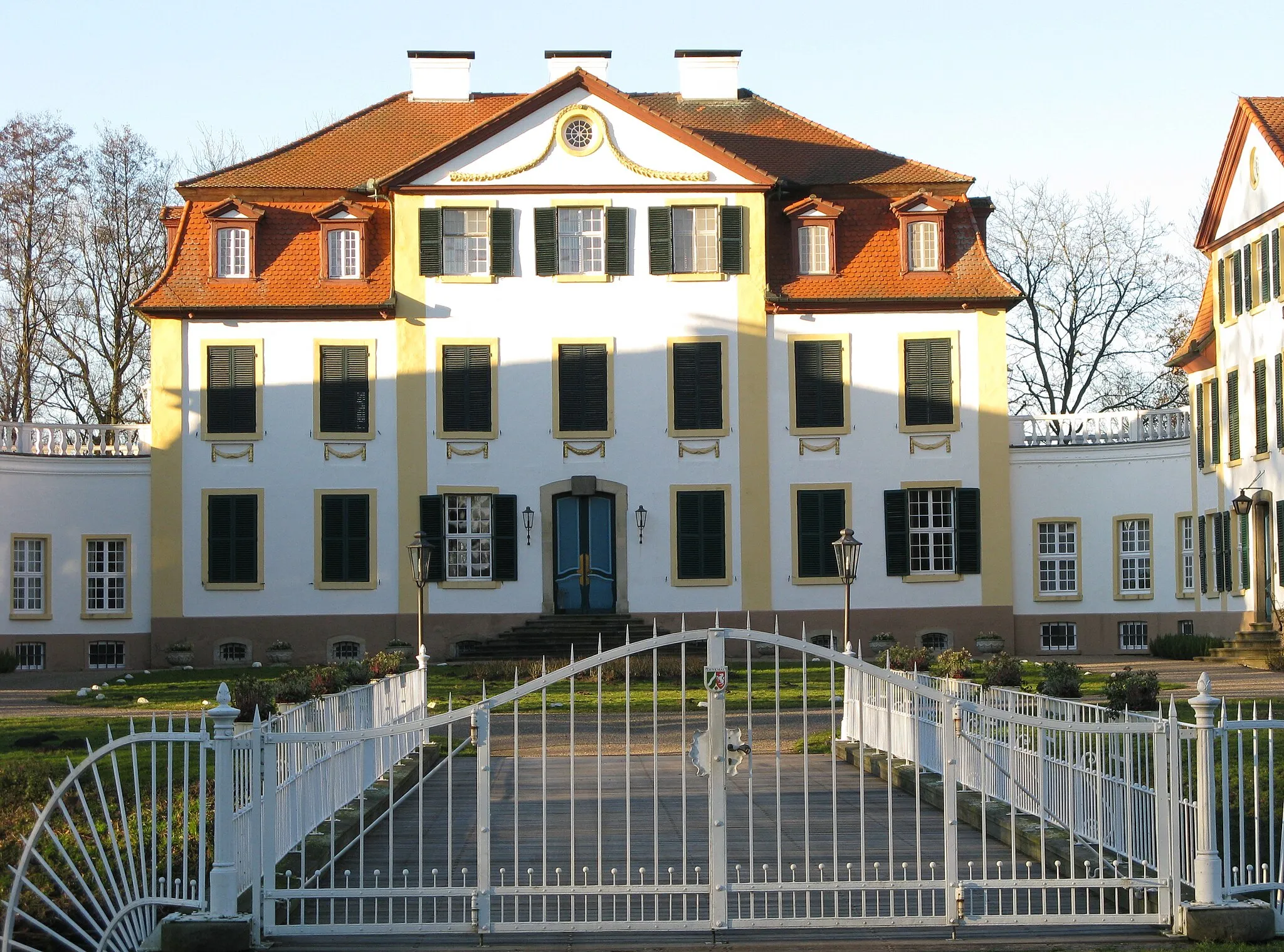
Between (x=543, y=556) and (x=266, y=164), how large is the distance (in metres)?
10.1

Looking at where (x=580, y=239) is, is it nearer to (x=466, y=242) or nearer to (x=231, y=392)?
(x=466, y=242)

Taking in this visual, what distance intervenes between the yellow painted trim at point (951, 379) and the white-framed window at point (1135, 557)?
14.7 feet

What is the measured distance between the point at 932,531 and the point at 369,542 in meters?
11.1

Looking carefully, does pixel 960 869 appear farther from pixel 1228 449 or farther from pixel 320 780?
pixel 1228 449

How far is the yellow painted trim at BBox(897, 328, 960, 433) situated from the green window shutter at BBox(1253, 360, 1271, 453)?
17.3 feet

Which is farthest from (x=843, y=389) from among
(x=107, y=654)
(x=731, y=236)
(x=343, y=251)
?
(x=107, y=654)

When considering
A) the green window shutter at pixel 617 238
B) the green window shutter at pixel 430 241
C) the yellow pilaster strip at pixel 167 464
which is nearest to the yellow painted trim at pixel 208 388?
the yellow pilaster strip at pixel 167 464

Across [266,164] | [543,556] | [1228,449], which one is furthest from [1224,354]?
[266,164]

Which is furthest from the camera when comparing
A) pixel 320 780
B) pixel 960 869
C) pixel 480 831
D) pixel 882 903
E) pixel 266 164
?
pixel 266 164

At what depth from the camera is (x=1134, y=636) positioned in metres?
35.3

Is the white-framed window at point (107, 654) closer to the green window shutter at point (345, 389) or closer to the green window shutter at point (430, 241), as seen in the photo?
the green window shutter at point (345, 389)

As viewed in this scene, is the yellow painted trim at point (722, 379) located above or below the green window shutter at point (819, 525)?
above

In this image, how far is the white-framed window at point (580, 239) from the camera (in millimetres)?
33500

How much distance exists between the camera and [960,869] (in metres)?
10.6
